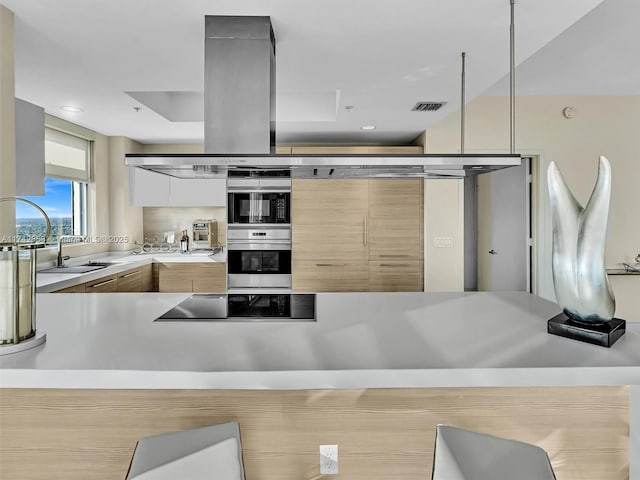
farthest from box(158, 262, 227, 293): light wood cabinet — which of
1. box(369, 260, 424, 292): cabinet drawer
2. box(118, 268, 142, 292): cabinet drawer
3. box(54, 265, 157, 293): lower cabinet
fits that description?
box(369, 260, 424, 292): cabinet drawer

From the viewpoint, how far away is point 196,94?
4262mm

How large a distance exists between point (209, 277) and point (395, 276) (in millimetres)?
2081

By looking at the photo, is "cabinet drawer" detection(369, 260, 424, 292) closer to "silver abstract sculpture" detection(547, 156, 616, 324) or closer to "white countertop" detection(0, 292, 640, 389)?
"white countertop" detection(0, 292, 640, 389)

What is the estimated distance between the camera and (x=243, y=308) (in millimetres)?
1953

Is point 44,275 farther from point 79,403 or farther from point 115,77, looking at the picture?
point 79,403

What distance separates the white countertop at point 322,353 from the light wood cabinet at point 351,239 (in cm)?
296

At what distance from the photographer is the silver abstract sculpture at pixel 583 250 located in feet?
4.38

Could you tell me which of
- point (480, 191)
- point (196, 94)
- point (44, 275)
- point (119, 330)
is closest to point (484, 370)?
point (119, 330)

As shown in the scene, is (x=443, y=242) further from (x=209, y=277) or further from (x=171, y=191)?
(x=171, y=191)

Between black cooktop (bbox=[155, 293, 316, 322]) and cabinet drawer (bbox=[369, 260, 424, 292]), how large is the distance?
8.70ft

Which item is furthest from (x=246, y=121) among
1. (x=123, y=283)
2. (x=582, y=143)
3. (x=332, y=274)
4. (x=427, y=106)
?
(x=582, y=143)

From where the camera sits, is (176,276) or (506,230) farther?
(506,230)

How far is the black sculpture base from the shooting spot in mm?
1348

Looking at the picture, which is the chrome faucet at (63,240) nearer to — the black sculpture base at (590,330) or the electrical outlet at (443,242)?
the electrical outlet at (443,242)
